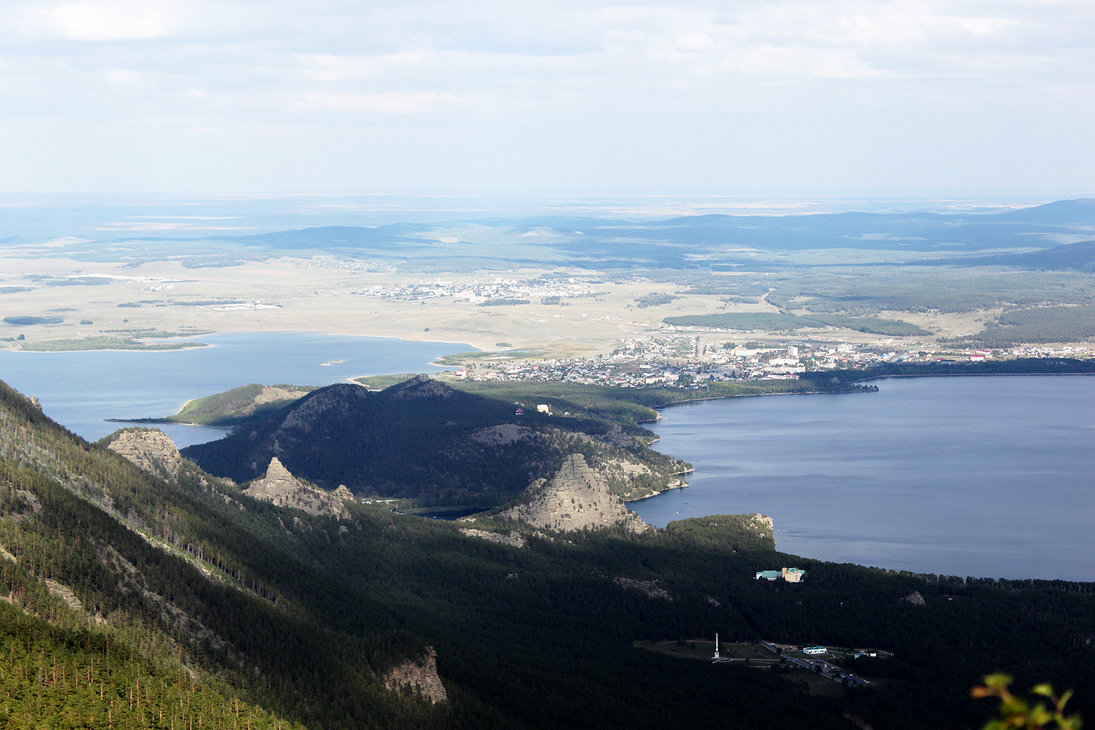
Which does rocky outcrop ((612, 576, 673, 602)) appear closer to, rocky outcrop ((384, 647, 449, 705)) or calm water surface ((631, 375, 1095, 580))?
calm water surface ((631, 375, 1095, 580))

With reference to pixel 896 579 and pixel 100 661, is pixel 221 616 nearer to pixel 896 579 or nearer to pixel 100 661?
pixel 100 661

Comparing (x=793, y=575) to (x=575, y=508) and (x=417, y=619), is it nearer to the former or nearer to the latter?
(x=575, y=508)

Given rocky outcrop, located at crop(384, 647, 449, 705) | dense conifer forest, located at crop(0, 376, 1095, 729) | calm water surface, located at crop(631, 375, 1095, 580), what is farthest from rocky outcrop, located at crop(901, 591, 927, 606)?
rocky outcrop, located at crop(384, 647, 449, 705)

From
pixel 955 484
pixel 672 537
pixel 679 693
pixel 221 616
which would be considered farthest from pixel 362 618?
pixel 955 484

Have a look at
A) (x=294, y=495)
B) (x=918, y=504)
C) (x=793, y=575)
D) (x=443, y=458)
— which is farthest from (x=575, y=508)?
(x=443, y=458)

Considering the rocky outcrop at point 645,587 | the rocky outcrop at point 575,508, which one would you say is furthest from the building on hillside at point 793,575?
the rocky outcrop at point 575,508

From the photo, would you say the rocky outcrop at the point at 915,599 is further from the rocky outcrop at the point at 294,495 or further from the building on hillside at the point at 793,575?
the rocky outcrop at the point at 294,495
